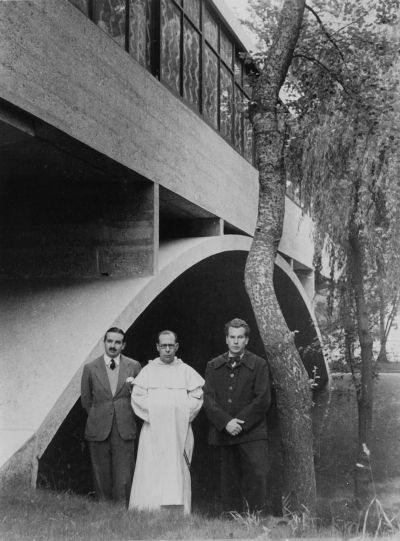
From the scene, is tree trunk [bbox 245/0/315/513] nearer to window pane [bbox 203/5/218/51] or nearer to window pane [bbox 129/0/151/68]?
window pane [bbox 129/0/151/68]

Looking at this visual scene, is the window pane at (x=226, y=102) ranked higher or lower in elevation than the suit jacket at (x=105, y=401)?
higher

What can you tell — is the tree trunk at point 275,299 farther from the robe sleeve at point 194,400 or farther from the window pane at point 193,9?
the window pane at point 193,9

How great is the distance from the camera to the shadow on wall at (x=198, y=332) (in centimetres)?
852

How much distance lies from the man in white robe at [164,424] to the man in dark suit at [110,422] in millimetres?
132

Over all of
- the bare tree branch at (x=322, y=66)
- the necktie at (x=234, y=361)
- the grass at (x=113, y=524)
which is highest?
the bare tree branch at (x=322, y=66)

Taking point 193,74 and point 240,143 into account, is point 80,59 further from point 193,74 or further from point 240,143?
point 240,143

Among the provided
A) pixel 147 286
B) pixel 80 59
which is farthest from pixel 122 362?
pixel 80 59

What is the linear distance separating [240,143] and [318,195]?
107 inches

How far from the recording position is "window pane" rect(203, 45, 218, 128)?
10781mm

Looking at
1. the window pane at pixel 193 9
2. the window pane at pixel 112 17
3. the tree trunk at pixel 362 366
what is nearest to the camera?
the window pane at pixel 112 17

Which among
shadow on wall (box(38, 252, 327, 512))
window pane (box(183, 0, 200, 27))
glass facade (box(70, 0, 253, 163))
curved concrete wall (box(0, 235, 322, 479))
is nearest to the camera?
curved concrete wall (box(0, 235, 322, 479))

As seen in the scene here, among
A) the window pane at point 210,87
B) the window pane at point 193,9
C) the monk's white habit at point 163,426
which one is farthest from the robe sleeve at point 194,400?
the window pane at point 193,9

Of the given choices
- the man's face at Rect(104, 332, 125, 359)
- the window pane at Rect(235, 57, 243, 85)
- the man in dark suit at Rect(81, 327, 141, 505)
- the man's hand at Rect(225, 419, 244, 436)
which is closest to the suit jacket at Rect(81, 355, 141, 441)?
the man in dark suit at Rect(81, 327, 141, 505)

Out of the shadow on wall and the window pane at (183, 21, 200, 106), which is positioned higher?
the window pane at (183, 21, 200, 106)
